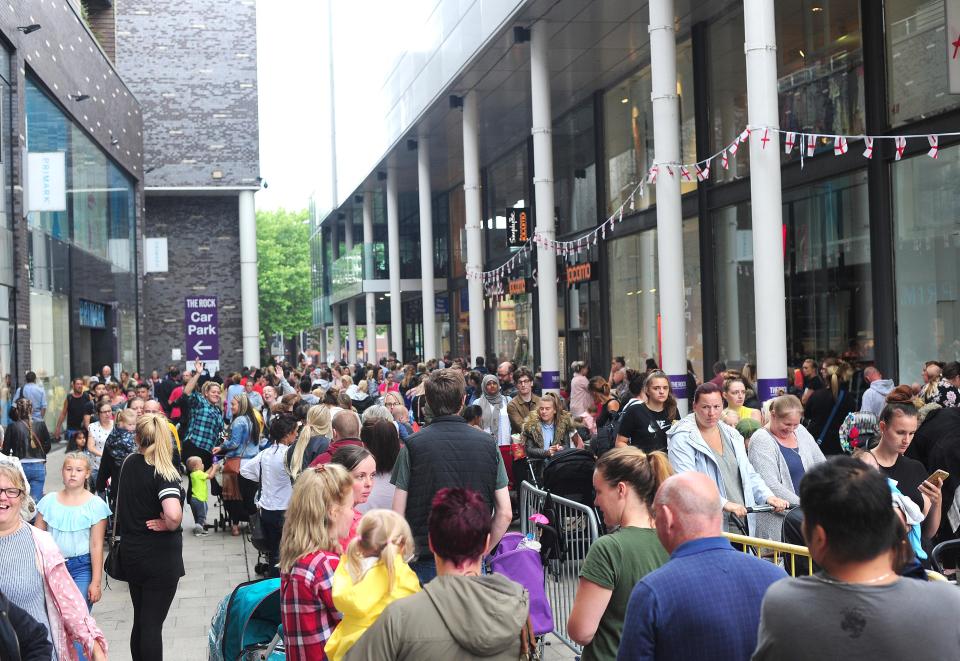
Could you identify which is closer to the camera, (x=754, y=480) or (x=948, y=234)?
(x=754, y=480)

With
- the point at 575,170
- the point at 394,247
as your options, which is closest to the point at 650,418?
the point at 575,170

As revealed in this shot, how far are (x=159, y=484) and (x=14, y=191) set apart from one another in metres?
17.3

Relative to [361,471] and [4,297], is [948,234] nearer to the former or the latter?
[361,471]

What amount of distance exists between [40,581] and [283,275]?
276ft

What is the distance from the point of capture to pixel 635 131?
25.7m

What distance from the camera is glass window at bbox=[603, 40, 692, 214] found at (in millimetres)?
22672

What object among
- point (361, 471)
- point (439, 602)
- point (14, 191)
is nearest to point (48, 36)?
point (14, 191)

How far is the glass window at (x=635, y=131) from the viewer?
2267 cm

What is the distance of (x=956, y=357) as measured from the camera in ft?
49.0

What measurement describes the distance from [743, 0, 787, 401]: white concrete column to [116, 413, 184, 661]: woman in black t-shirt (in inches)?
367

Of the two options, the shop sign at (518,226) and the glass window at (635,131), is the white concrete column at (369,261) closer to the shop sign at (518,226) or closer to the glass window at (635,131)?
the shop sign at (518,226)

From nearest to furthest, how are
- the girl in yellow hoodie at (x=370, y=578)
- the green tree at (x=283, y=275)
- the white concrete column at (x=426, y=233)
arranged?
the girl in yellow hoodie at (x=370, y=578) → the white concrete column at (x=426, y=233) → the green tree at (x=283, y=275)

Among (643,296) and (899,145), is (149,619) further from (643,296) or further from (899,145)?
(643,296)

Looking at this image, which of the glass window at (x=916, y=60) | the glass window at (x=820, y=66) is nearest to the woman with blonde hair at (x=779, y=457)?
the glass window at (x=916, y=60)
